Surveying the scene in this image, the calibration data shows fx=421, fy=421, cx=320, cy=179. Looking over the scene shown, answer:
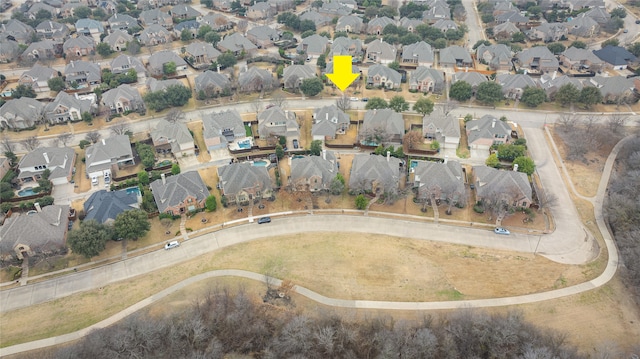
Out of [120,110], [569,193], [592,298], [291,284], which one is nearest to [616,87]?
[569,193]

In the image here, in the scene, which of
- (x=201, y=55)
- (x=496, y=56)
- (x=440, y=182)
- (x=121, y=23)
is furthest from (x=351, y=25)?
(x=440, y=182)

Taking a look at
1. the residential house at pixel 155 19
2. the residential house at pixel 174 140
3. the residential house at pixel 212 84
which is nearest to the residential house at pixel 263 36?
the residential house at pixel 212 84

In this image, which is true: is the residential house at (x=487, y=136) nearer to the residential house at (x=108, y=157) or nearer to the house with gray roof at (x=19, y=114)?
the residential house at (x=108, y=157)

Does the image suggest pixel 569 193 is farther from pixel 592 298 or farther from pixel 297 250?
pixel 297 250

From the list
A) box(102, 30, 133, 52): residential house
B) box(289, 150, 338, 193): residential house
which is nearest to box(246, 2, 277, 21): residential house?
box(102, 30, 133, 52): residential house

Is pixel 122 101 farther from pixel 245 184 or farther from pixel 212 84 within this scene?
pixel 245 184

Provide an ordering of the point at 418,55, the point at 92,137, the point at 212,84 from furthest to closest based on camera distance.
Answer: the point at 418,55 < the point at 212,84 < the point at 92,137
